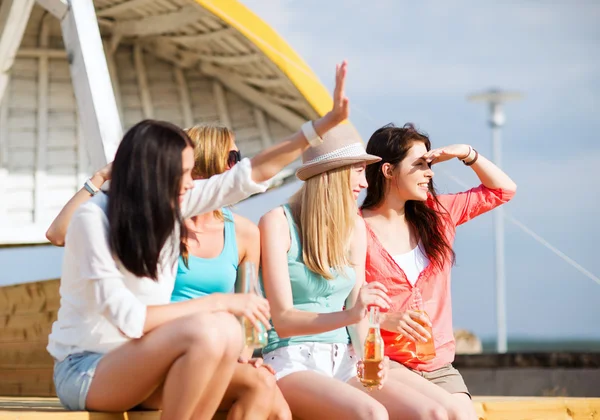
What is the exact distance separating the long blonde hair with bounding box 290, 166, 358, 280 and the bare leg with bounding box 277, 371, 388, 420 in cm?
44

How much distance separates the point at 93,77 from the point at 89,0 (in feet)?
2.38

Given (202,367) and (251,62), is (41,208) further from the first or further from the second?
(202,367)

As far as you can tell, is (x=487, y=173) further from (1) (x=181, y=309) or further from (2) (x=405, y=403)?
(1) (x=181, y=309)

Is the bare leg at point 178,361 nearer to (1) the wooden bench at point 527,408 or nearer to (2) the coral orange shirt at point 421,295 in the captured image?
(1) the wooden bench at point 527,408

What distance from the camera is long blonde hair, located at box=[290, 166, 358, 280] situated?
141 inches

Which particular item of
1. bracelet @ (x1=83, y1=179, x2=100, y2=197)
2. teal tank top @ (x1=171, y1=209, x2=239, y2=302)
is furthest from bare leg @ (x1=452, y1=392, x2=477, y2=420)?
bracelet @ (x1=83, y1=179, x2=100, y2=197)

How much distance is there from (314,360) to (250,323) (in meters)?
0.75

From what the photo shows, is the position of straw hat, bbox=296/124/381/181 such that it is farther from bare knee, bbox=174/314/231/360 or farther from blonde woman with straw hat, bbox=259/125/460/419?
bare knee, bbox=174/314/231/360

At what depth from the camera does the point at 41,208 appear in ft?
31.1

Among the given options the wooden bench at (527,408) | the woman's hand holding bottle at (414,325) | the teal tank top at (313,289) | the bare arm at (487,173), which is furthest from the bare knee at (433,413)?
the bare arm at (487,173)

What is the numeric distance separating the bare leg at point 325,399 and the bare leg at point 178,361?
0.58 meters

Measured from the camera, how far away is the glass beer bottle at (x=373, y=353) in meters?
3.14

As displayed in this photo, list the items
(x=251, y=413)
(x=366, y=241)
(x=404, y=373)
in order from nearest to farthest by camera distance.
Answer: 1. (x=251, y=413)
2. (x=404, y=373)
3. (x=366, y=241)

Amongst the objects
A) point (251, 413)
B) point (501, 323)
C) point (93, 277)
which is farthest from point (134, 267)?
point (501, 323)
